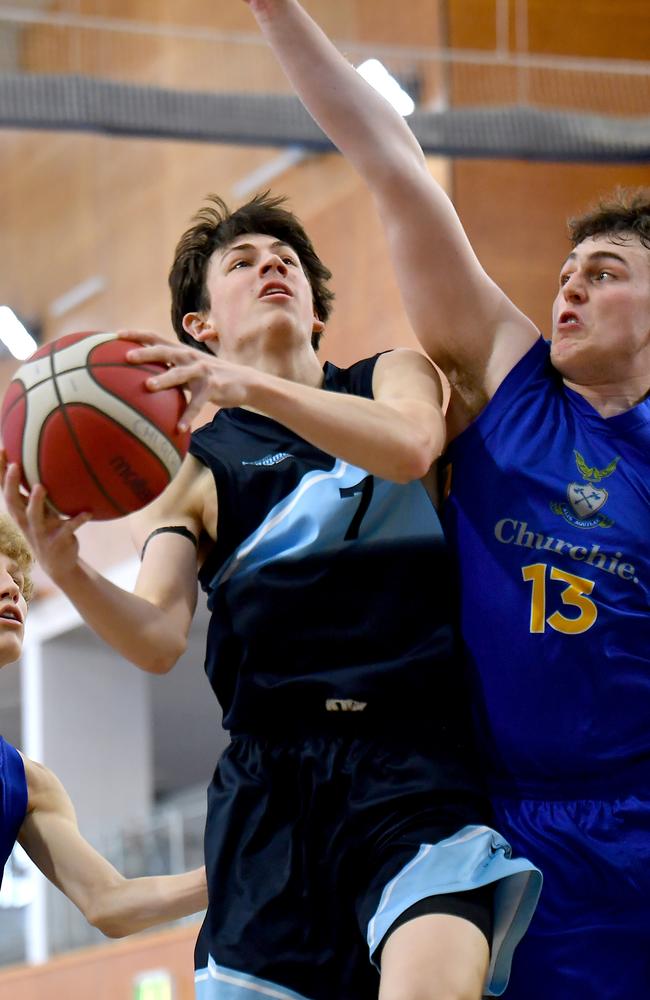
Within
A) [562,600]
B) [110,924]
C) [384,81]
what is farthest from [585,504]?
[384,81]

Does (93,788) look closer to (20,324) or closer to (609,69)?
(20,324)

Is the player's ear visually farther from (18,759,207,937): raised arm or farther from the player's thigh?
the player's thigh

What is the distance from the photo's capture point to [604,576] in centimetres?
350

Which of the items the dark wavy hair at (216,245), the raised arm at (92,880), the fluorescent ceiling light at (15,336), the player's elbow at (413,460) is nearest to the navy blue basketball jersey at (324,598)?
the player's elbow at (413,460)

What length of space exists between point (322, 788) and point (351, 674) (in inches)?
10.0

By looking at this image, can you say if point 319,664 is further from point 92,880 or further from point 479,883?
point 92,880

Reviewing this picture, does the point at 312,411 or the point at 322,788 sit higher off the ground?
the point at 312,411

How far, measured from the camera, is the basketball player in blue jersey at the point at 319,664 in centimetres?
308

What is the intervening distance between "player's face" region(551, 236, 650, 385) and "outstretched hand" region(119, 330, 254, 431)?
3.58 ft

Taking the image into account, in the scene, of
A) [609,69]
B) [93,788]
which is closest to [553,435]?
[609,69]

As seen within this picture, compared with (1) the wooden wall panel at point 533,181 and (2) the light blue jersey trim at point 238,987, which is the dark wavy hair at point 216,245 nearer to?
(2) the light blue jersey trim at point 238,987

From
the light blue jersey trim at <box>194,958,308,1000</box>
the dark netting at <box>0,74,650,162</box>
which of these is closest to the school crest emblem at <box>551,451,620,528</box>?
the light blue jersey trim at <box>194,958,308,1000</box>

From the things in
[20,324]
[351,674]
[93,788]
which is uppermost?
[351,674]

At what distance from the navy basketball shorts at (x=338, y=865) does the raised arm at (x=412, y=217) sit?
99cm
